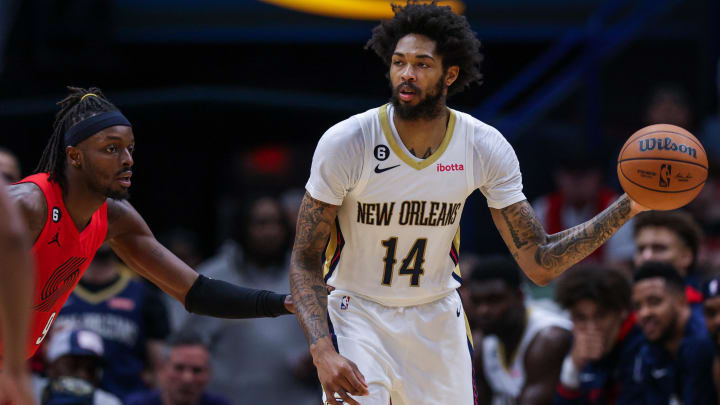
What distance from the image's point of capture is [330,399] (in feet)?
15.8

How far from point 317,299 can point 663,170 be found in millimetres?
1773

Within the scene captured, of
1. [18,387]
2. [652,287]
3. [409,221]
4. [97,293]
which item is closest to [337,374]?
[409,221]

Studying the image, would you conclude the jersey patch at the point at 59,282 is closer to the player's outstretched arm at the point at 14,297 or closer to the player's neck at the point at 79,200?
the player's neck at the point at 79,200

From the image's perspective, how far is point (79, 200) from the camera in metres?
5.28

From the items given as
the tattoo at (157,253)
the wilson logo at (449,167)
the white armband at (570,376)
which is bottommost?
the white armband at (570,376)

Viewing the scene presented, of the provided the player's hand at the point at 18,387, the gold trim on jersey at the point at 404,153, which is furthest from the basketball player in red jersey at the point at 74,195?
the player's hand at the point at 18,387

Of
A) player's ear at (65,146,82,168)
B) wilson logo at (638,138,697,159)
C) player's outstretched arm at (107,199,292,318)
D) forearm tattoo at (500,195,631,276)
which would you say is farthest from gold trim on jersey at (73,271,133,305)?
wilson logo at (638,138,697,159)

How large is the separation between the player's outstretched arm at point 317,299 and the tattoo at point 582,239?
111 centimetres

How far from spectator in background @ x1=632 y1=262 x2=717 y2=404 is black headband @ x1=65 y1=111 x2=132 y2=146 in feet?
12.1

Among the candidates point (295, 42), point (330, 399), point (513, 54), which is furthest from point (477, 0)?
point (330, 399)

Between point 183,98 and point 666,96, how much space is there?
17.6 ft

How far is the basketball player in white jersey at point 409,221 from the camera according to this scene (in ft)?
16.7

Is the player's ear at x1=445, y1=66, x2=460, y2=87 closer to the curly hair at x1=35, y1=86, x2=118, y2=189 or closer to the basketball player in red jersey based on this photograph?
the basketball player in red jersey

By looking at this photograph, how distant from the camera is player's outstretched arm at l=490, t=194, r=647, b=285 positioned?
522cm
